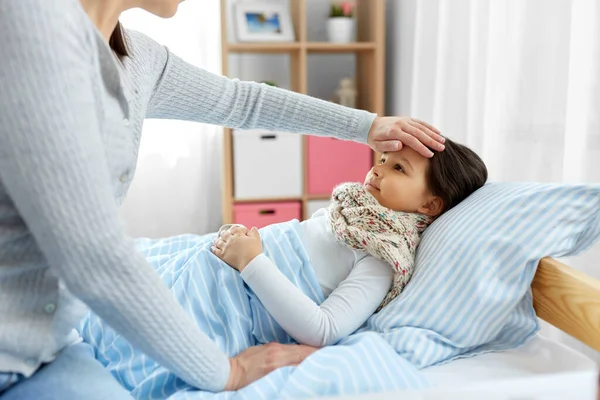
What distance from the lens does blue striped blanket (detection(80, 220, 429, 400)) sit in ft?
2.76

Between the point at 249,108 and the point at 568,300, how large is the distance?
733 millimetres

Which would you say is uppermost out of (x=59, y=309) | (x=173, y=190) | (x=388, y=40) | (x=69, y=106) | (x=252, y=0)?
(x=252, y=0)

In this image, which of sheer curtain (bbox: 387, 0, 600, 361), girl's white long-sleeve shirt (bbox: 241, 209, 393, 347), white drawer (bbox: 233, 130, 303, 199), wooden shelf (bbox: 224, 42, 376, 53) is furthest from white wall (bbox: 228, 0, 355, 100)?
girl's white long-sleeve shirt (bbox: 241, 209, 393, 347)

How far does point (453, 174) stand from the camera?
128 centimetres

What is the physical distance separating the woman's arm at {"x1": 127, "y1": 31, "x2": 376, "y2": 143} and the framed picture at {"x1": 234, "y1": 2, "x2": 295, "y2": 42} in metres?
1.69

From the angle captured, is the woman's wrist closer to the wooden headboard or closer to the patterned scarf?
the patterned scarf

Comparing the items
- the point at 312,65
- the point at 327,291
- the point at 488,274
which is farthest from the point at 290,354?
the point at 312,65

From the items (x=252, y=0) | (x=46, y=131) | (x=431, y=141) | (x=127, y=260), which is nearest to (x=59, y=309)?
(x=127, y=260)

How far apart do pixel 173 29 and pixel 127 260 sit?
8.23 feet

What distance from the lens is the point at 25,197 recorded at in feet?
2.12

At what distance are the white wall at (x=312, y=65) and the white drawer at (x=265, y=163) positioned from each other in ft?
1.56

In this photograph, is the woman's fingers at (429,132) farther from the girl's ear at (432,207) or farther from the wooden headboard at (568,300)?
the wooden headboard at (568,300)

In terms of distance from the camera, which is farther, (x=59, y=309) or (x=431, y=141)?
(x=431, y=141)

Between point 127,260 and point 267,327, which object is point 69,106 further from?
point 267,327
